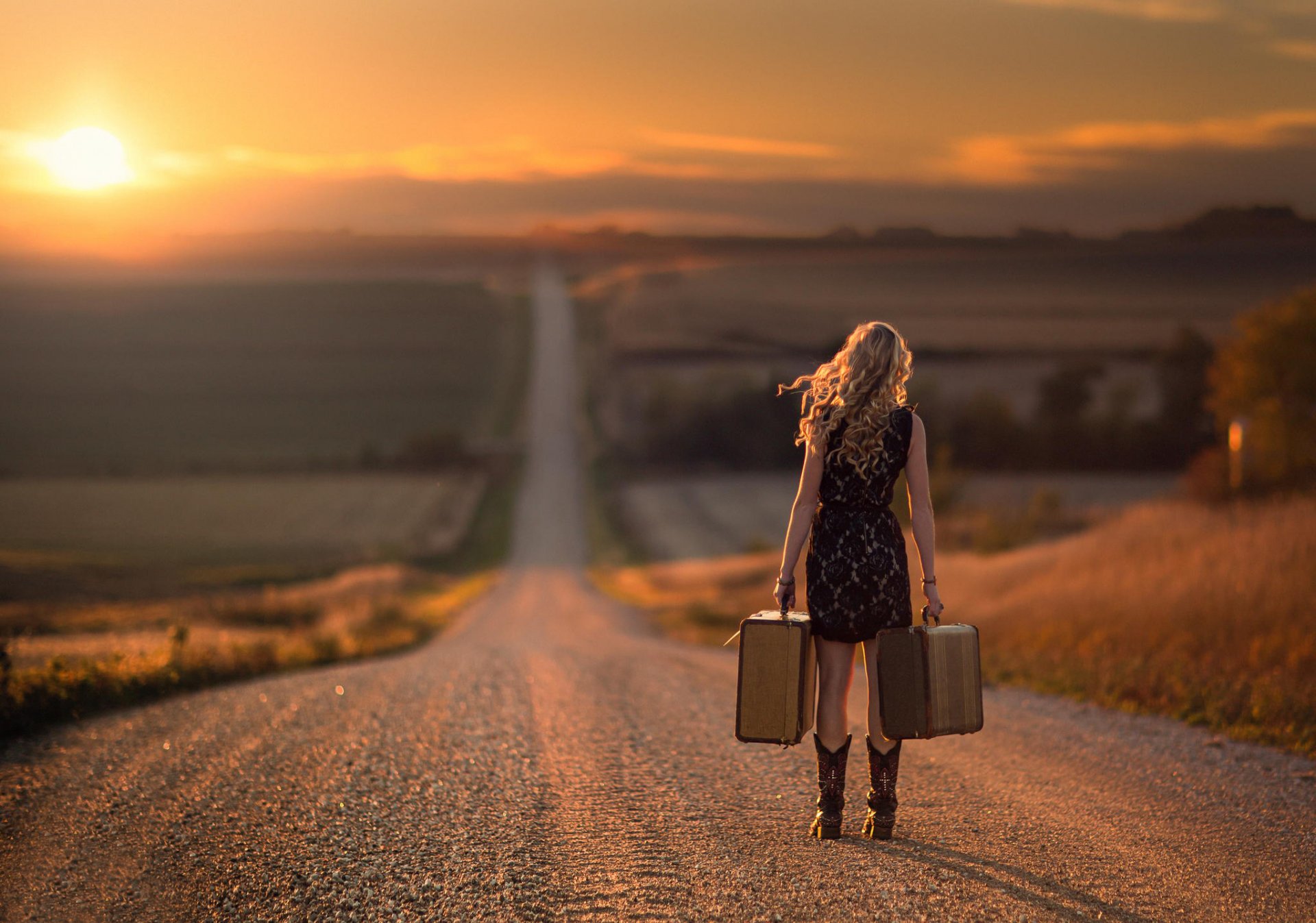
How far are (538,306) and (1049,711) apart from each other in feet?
381

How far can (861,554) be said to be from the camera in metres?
5.14

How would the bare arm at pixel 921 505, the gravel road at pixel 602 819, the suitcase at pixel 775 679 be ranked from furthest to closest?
the suitcase at pixel 775 679, the bare arm at pixel 921 505, the gravel road at pixel 602 819

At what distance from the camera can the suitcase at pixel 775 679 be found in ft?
16.9

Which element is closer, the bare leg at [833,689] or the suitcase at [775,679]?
the suitcase at [775,679]

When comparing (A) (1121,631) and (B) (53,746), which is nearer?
(B) (53,746)

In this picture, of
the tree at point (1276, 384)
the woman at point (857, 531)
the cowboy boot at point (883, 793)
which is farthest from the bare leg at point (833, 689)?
the tree at point (1276, 384)

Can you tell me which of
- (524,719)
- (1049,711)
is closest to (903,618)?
(524,719)

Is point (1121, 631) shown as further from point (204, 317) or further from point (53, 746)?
point (204, 317)

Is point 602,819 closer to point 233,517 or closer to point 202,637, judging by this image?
point 202,637

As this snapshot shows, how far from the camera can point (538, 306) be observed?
12244 centimetres

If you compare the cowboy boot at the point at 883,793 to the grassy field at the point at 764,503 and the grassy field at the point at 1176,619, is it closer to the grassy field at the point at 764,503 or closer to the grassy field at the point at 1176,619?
the grassy field at the point at 1176,619

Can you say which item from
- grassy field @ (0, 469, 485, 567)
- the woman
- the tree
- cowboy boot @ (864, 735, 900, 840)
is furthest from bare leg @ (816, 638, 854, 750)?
the tree

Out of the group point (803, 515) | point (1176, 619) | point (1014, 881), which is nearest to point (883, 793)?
point (1014, 881)

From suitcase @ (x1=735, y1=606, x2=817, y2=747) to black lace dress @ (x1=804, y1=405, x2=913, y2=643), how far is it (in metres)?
0.17
